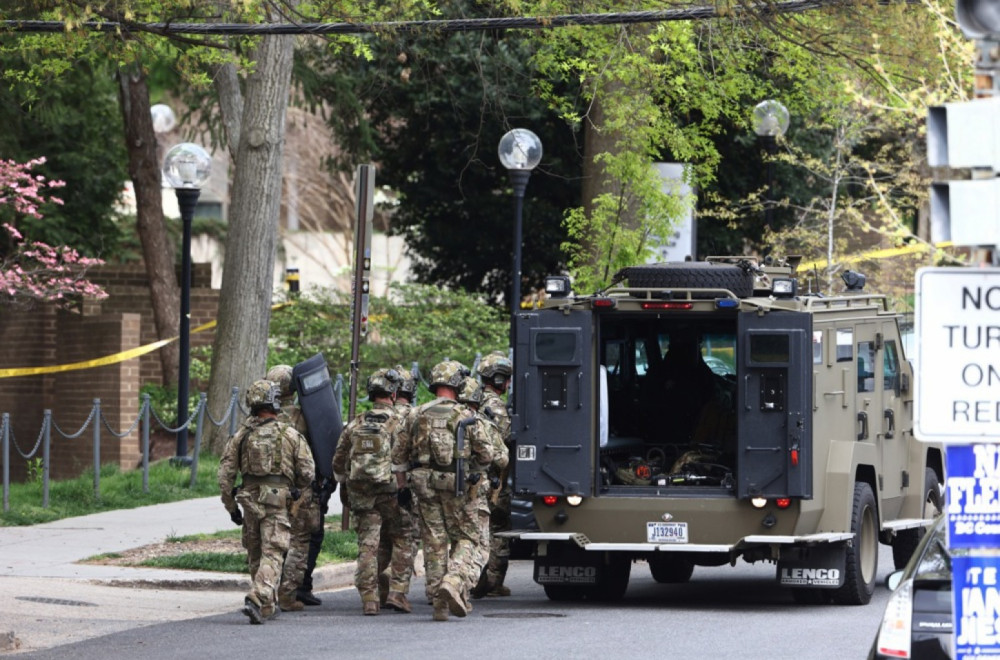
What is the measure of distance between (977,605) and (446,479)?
6735 millimetres

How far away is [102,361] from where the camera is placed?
25.2 metres

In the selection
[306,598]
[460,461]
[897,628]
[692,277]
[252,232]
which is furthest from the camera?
[252,232]

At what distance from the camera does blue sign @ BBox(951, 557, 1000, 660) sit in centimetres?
711

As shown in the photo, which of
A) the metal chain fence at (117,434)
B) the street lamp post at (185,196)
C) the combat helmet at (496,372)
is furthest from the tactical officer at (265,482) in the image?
the street lamp post at (185,196)

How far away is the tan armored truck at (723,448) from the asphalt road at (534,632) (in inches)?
16.0

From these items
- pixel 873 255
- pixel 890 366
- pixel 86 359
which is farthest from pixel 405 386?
pixel 873 255

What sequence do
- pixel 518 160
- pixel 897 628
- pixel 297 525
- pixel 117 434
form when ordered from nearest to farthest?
pixel 897 628, pixel 297 525, pixel 518 160, pixel 117 434

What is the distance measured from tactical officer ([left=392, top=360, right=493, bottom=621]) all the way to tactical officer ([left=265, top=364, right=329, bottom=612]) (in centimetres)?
70

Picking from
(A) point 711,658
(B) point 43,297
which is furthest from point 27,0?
(B) point 43,297

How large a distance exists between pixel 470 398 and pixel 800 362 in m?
2.45

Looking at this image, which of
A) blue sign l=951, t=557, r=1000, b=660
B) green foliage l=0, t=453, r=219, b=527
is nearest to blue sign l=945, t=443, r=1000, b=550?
blue sign l=951, t=557, r=1000, b=660

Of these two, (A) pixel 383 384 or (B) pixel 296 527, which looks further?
(B) pixel 296 527

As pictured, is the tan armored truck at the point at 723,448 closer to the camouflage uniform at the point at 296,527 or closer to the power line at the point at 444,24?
the camouflage uniform at the point at 296,527

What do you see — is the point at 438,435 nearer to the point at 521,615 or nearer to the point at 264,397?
the point at 264,397
